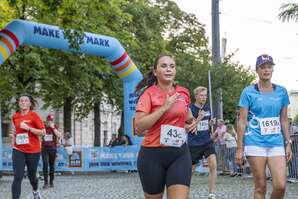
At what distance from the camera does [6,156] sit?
990 inches

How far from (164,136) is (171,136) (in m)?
0.06

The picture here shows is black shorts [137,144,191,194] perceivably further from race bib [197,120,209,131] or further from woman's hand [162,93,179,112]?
race bib [197,120,209,131]

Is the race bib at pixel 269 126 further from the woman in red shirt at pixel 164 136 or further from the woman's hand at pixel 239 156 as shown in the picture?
the woman in red shirt at pixel 164 136

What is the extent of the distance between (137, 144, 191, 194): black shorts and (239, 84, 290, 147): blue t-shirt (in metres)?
1.51

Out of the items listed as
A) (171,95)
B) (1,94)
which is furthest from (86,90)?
(171,95)

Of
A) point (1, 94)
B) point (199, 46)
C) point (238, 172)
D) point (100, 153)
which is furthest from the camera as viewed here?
point (199, 46)

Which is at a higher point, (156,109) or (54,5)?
(54,5)

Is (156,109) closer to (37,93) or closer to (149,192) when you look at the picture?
(149,192)

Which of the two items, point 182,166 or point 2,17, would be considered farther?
point 2,17

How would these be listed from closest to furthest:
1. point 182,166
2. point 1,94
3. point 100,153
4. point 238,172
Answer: point 182,166, point 238,172, point 100,153, point 1,94

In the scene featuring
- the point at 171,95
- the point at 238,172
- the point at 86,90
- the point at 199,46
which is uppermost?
the point at 199,46

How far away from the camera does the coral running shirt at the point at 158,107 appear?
19.1 feet

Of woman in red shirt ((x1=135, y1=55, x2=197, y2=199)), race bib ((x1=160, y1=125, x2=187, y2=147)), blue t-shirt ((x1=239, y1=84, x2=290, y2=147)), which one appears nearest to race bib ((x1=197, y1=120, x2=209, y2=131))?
blue t-shirt ((x1=239, y1=84, x2=290, y2=147))

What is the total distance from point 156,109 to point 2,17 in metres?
17.3
